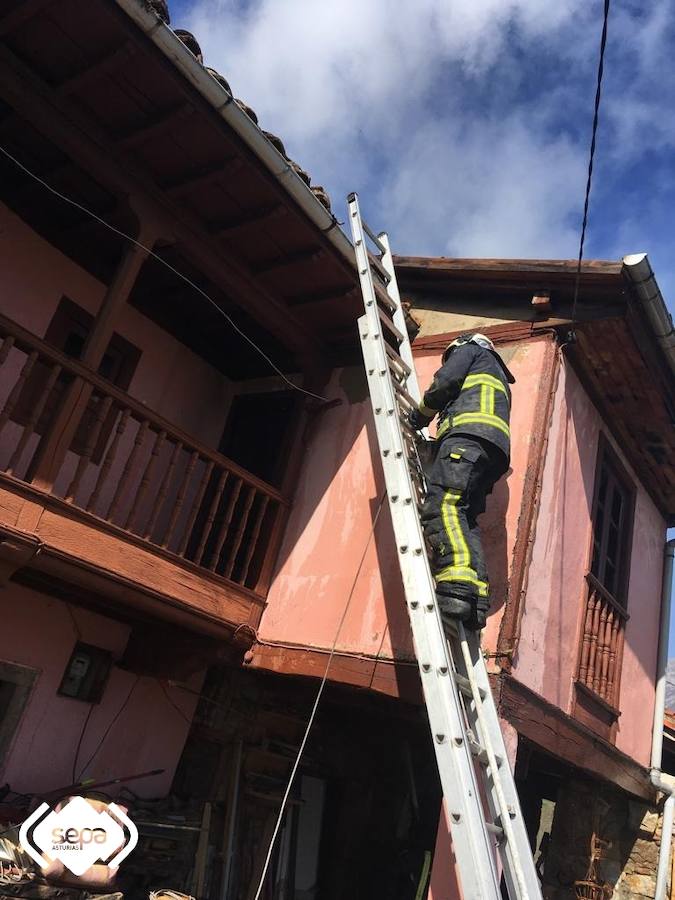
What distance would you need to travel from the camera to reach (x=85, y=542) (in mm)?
4598

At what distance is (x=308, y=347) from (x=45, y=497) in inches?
108

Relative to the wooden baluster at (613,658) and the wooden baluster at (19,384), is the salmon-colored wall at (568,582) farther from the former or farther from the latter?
the wooden baluster at (19,384)

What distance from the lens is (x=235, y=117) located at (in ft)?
15.0

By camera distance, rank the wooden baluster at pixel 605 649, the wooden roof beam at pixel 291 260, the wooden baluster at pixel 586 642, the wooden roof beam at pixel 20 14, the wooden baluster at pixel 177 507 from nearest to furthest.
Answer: the wooden roof beam at pixel 20 14
the wooden baluster at pixel 177 507
the wooden roof beam at pixel 291 260
the wooden baluster at pixel 586 642
the wooden baluster at pixel 605 649

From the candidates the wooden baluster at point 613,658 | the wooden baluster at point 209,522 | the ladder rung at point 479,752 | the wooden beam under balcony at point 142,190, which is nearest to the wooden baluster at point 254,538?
the wooden baluster at point 209,522

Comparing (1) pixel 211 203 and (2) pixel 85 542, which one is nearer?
(2) pixel 85 542

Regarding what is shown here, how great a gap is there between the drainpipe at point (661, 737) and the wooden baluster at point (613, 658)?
39.9 inches

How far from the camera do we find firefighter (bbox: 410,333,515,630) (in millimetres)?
4000

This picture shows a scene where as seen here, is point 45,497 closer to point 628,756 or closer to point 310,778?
point 310,778

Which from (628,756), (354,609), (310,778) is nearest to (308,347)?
(354,609)

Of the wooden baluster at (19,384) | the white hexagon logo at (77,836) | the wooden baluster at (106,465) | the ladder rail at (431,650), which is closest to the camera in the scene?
Answer: the ladder rail at (431,650)

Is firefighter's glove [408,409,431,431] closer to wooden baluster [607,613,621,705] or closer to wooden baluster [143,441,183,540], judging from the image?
wooden baluster [143,441,183,540]

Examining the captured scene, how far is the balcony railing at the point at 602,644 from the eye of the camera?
19.7 ft

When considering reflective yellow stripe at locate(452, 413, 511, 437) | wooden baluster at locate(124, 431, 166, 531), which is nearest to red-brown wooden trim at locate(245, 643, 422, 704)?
wooden baluster at locate(124, 431, 166, 531)
